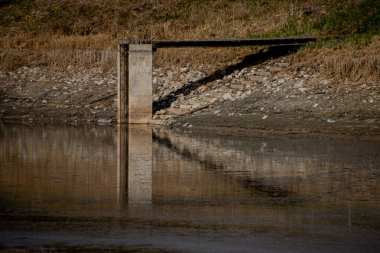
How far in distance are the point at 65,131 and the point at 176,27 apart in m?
13.1

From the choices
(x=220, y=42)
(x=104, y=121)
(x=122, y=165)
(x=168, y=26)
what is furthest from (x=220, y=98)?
(x=122, y=165)

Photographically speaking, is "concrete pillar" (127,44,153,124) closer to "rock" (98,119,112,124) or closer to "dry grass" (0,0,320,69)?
"rock" (98,119,112,124)

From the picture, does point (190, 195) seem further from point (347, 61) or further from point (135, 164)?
point (347, 61)

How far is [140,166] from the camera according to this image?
63.5 feet

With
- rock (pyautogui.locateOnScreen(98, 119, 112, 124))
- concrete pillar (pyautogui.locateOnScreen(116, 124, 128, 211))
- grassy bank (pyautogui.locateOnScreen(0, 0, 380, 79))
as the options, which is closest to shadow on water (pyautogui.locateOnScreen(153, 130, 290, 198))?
concrete pillar (pyautogui.locateOnScreen(116, 124, 128, 211))

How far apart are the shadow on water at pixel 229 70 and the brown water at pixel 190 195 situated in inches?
270

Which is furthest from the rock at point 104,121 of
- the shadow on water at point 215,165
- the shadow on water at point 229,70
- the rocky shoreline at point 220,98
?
the shadow on water at point 215,165

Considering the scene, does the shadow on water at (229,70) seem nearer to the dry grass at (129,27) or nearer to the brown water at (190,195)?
the dry grass at (129,27)

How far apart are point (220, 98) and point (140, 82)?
2217mm

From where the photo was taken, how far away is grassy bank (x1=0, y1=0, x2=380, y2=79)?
34438mm

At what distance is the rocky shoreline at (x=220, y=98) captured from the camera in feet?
87.9

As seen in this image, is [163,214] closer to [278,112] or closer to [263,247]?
[263,247]

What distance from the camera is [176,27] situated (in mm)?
39656

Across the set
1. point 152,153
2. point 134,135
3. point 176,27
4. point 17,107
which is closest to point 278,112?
point 134,135
